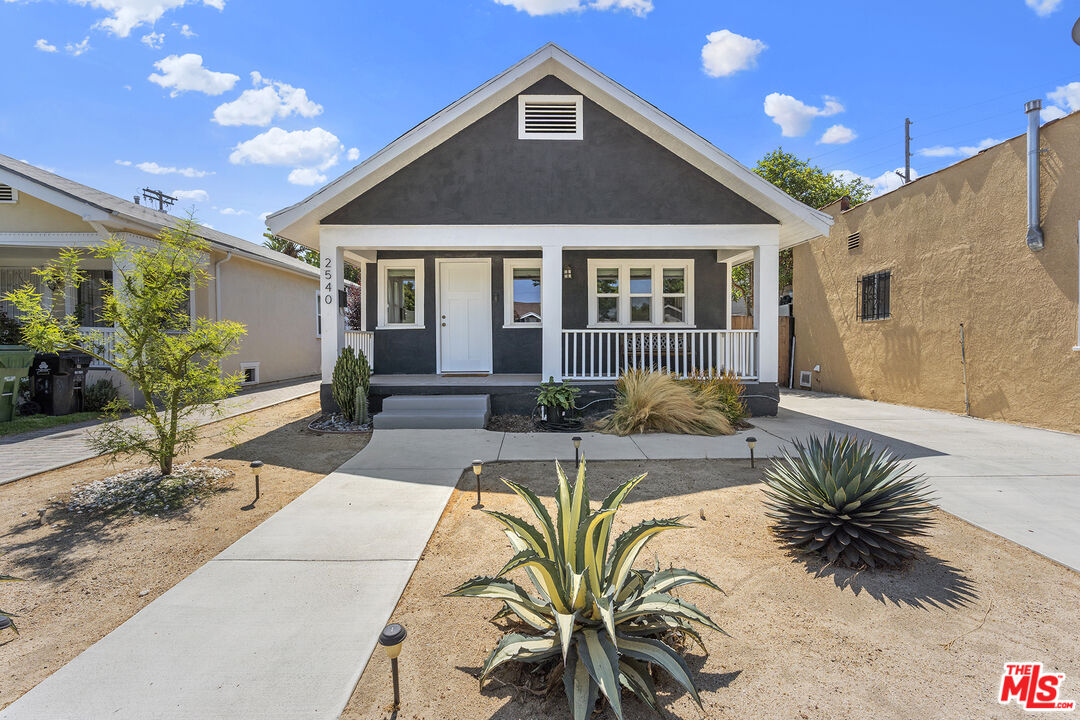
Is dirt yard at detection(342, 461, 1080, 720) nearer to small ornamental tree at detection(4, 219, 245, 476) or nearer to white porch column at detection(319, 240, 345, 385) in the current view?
small ornamental tree at detection(4, 219, 245, 476)

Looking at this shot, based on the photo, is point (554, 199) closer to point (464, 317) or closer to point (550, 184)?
point (550, 184)

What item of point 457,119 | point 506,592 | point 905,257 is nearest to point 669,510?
point 506,592

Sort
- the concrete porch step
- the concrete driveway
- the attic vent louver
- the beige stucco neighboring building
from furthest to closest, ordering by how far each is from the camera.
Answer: the attic vent louver
the concrete porch step
the beige stucco neighboring building
the concrete driveway

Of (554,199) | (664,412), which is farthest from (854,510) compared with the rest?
(554,199)

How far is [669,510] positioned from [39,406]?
10.8 metres

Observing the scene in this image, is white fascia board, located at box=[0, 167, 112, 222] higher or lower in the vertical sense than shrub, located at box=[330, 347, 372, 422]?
higher

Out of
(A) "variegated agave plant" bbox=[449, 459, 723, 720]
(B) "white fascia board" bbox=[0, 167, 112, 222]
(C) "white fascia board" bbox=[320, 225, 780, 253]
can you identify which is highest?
(B) "white fascia board" bbox=[0, 167, 112, 222]

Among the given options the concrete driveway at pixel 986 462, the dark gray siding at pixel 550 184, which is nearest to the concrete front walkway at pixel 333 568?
the concrete driveway at pixel 986 462

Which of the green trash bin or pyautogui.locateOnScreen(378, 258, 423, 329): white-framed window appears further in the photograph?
pyautogui.locateOnScreen(378, 258, 423, 329): white-framed window

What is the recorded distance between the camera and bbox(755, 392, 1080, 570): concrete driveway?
3680 mm

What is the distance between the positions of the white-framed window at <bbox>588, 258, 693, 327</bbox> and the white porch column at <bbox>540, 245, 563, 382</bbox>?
1853 mm

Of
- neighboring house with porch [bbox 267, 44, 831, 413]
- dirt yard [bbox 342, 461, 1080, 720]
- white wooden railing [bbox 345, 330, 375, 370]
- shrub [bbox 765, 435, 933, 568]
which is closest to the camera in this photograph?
dirt yard [bbox 342, 461, 1080, 720]

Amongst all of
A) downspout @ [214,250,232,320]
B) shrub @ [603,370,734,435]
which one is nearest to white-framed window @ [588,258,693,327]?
shrub @ [603,370,734,435]

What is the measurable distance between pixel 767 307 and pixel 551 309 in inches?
147
